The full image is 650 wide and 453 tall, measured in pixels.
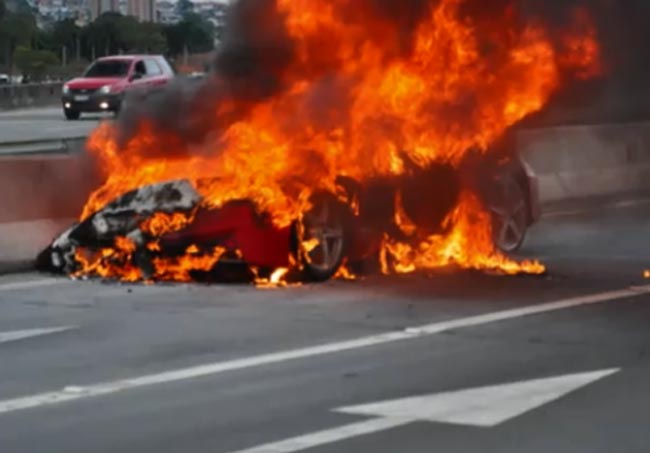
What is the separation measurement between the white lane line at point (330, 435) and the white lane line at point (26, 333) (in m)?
3.61

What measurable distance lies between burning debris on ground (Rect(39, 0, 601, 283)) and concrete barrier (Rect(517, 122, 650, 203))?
305 inches

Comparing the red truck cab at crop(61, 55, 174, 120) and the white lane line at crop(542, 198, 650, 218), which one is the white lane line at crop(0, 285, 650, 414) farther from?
the red truck cab at crop(61, 55, 174, 120)

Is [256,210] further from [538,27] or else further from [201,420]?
[201,420]

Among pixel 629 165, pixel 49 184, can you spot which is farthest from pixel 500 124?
pixel 629 165

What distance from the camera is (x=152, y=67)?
4031 cm

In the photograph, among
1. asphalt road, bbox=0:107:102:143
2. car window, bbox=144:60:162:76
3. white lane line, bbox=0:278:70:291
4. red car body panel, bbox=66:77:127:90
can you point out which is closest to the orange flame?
white lane line, bbox=0:278:70:291

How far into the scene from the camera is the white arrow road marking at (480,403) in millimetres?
8273

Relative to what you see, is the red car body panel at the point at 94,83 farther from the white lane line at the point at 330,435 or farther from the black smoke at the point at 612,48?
the white lane line at the point at 330,435

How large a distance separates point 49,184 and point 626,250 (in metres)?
5.77

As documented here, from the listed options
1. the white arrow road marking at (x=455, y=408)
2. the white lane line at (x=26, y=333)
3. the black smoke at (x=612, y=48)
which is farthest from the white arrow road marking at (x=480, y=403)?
the black smoke at (x=612, y=48)

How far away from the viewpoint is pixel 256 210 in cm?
1346

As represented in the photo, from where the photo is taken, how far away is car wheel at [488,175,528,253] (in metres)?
15.8

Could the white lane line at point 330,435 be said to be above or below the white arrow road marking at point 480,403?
above

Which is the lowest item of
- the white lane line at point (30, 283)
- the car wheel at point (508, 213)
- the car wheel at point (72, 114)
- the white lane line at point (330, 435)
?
the white lane line at point (30, 283)
